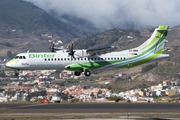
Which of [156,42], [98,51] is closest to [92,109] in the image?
[98,51]

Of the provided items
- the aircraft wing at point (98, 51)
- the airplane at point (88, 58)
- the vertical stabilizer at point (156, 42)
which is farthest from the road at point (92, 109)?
the vertical stabilizer at point (156, 42)

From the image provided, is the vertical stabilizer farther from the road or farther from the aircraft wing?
the road

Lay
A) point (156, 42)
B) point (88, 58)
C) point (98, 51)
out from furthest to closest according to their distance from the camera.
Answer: point (156, 42) → point (88, 58) → point (98, 51)

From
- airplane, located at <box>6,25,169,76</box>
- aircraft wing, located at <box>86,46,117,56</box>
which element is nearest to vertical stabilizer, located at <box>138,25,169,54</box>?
airplane, located at <box>6,25,169,76</box>

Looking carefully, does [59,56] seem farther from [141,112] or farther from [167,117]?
[167,117]

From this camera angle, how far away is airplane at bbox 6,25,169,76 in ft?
169

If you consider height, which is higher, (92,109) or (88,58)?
(88,58)

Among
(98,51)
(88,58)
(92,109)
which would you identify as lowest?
(92,109)

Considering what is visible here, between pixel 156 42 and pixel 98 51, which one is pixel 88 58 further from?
pixel 156 42

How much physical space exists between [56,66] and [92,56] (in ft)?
24.0

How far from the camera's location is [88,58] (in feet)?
176

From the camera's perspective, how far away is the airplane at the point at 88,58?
51.5m

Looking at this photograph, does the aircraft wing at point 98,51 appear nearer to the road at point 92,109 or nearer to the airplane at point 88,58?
the airplane at point 88,58

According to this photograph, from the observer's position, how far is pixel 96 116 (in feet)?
121
